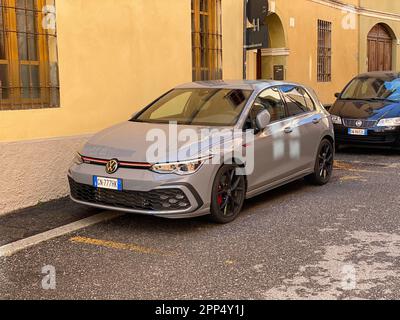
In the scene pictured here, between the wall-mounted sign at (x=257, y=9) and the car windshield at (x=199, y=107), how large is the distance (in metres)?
3.13

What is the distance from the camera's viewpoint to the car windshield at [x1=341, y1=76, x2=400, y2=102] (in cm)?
1121

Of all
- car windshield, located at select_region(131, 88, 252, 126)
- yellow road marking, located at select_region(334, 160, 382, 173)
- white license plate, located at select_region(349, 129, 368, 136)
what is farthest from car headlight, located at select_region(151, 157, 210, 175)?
white license plate, located at select_region(349, 129, 368, 136)

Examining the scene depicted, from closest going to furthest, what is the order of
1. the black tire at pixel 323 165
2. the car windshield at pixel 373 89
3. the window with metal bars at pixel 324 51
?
the black tire at pixel 323 165 → the car windshield at pixel 373 89 → the window with metal bars at pixel 324 51

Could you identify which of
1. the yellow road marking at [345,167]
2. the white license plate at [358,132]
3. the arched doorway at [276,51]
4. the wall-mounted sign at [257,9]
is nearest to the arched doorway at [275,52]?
the arched doorway at [276,51]

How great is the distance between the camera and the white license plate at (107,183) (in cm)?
543

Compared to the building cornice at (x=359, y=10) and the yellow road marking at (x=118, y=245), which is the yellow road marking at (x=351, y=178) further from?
the building cornice at (x=359, y=10)

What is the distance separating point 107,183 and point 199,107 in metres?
1.71

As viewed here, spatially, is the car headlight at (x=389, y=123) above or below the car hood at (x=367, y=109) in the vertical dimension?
below

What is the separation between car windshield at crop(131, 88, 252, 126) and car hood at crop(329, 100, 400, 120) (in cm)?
472

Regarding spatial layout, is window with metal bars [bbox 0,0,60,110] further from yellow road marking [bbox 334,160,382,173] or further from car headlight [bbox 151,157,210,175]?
yellow road marking [bbox 334,160,382,173]

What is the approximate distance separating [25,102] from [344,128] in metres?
6.25
